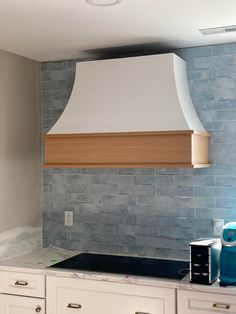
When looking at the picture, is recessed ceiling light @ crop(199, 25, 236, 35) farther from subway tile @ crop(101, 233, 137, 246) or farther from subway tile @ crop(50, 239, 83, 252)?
subway tile @ crop(50, 239, 83, 252)

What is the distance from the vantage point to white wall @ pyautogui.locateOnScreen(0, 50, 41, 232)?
3.29 m

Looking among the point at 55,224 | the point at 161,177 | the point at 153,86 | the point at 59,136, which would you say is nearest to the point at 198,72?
the point at 153,86

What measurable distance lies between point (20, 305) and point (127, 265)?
0.73 m

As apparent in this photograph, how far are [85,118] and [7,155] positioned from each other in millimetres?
636

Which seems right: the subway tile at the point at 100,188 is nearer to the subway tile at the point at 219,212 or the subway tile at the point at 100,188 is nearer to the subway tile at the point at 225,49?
the subway tile at the point at 219,212

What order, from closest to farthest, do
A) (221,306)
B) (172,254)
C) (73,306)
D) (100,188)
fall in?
(221,306), (73,306), (172,254), (100,188)

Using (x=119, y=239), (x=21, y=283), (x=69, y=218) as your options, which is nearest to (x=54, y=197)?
(x=69, y=218)

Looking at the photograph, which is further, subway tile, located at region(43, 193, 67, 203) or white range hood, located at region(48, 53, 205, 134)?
subway tile, located at region(43, 193, 67, 203)

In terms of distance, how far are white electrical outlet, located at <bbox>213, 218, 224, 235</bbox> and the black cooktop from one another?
11.2 inches

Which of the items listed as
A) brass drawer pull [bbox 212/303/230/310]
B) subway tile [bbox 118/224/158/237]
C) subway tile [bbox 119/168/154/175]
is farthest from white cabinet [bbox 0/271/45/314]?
brass drawer pull [bbox 212/303/230/310]

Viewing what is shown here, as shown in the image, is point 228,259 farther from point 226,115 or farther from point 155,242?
point 226,115

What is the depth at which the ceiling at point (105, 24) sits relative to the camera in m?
2.36

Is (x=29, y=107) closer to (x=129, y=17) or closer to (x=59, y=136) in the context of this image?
(x=59, y=136)

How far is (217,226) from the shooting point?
3145 mm
